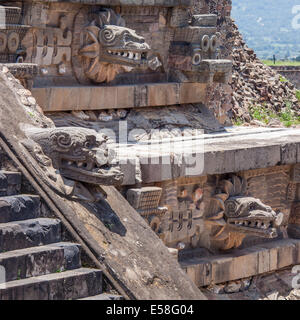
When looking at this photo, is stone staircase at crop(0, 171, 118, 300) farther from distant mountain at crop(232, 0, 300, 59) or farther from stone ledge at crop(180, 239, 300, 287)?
distant mountain at crop(232, 0, 300, 59)

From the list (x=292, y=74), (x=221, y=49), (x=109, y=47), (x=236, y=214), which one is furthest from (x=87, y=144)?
(x=292, y=74)

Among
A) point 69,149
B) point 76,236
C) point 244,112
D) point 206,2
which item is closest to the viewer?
point 76,236

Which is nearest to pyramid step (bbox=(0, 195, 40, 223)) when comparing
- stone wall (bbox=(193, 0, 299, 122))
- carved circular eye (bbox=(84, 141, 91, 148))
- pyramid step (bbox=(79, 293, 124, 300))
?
carved circular eye (bbox=(84, 141, 91, 148))

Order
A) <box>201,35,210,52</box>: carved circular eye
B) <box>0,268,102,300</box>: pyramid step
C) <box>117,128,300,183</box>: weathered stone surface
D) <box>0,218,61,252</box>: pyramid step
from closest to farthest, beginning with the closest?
<box>0,268,102,300</box>: pyramid step
<box>0,218,61,252</box>: pyramid step
<box>117,128,300,183</box>: weathered stone surface
<box>201,35,210,52</box>: carved circular eye

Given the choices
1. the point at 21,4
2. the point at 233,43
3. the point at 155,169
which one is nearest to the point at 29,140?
the point at 155,169

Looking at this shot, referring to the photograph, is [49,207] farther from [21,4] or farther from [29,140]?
[21,4]

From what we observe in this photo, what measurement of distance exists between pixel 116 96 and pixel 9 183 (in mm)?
5769

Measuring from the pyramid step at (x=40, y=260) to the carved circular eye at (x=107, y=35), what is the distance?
5.60 metres

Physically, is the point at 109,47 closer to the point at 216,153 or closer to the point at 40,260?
the point at 216,153

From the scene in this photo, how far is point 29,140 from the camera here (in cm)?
834

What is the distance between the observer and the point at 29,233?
750 centimetres

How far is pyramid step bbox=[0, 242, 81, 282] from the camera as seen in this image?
23.3 ft

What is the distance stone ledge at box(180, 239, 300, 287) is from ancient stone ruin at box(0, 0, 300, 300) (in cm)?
2

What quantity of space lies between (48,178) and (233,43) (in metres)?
11.9
